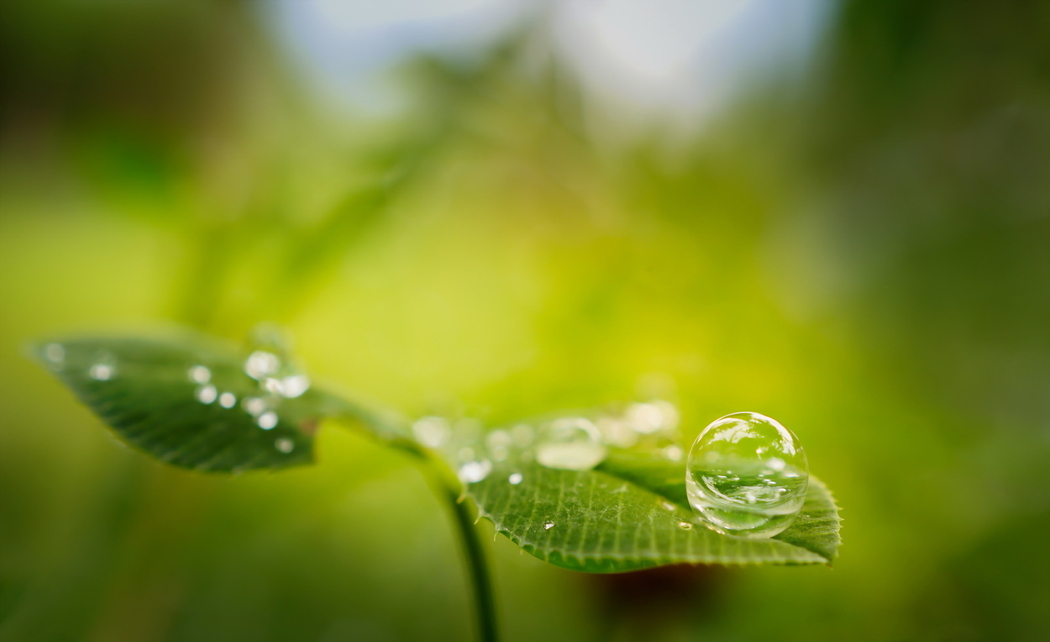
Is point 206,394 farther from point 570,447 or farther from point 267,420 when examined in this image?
point 570,447

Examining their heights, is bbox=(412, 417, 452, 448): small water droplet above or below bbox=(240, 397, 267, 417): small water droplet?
above

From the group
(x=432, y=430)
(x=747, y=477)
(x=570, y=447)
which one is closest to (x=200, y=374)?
(x=432, y=430)

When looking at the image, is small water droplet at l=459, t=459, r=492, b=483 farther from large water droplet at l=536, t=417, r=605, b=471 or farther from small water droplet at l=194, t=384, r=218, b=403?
small water droplet at l=194, t=384, r=218, b=403

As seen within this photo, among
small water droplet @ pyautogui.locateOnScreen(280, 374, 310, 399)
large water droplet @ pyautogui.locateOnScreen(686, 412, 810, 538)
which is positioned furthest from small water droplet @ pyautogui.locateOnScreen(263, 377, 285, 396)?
large water droplet @ pyautogui.locateOnScreen(686, 412, 810, 538)

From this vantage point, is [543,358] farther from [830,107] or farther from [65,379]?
[830,107]

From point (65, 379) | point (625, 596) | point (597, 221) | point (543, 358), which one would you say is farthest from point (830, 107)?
point (65, 379)

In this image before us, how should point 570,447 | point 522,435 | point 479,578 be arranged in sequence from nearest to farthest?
1. point 479,578
2. point 570,447
3. point 522,435

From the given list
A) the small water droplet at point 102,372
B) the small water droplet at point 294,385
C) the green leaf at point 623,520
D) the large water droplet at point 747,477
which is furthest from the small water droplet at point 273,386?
the large water droplet at point 747,477
